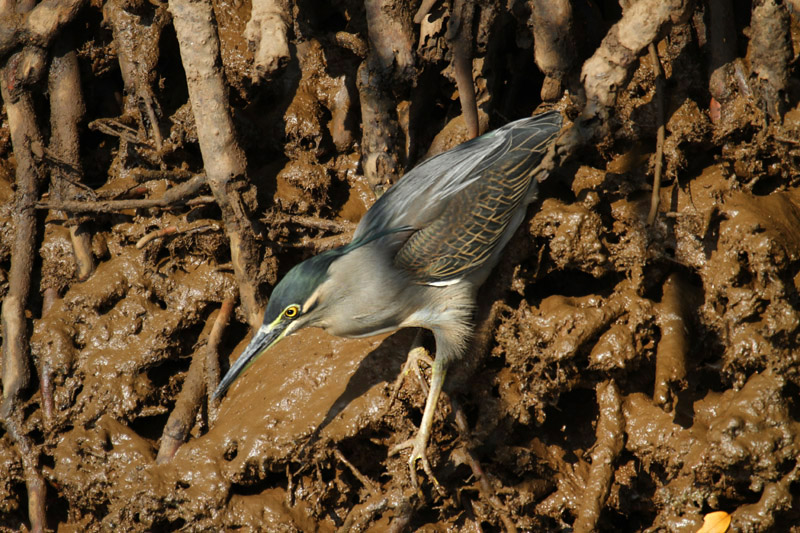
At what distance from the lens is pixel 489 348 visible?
3711 mm

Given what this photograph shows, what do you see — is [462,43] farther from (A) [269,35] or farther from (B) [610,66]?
(A) [269,35]

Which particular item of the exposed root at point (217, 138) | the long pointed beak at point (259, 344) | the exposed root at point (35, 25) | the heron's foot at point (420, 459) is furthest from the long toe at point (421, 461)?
the exposed root at point (35, 25)

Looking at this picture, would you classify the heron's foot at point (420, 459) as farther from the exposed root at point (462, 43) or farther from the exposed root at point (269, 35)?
the exposed root at point (269, 35)

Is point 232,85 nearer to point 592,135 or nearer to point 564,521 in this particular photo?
point 592,135

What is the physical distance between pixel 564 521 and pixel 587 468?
30 centimetres

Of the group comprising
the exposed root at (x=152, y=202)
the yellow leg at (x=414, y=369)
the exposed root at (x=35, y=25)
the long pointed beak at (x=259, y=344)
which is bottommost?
the yellow leg at (x=414, y=369)

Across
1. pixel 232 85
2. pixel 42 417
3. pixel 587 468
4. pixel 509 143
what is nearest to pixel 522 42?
pixel 509 143

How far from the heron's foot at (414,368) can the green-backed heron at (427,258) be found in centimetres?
12

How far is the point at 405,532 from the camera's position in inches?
141

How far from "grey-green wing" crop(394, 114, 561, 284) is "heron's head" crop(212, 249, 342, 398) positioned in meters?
0.43

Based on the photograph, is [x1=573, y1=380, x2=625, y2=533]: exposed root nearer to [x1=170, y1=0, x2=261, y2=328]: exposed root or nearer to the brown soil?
the brown soil

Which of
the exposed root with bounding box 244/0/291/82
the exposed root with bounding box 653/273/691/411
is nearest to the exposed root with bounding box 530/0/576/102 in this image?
the exposed root with bounding box 653/273/691/411

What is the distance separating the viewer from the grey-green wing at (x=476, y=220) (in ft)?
11.7

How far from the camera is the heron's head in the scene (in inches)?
131
